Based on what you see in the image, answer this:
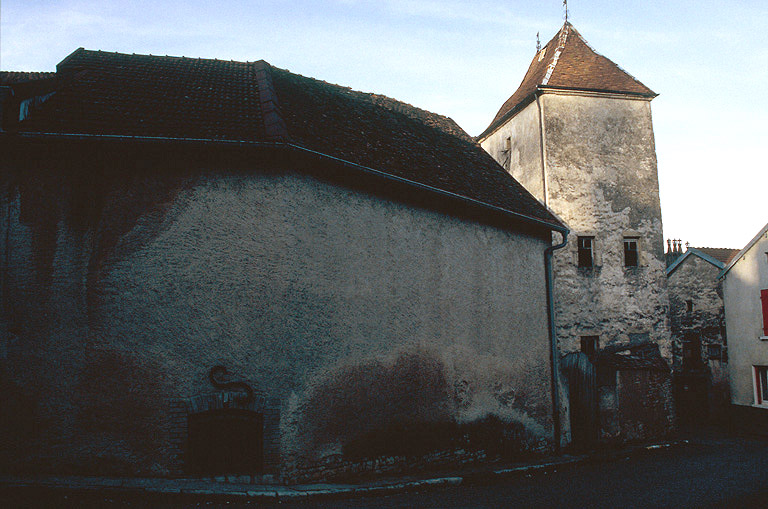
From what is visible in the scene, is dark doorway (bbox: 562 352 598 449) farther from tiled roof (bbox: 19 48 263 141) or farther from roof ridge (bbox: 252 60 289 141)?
tiled roof (bbox: 19 48 263 141)

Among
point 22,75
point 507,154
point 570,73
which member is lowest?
point 22,75

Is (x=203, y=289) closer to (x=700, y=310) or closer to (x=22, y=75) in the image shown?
(x=22, y=75)

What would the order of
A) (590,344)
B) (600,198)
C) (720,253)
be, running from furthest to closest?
(720,253) → (600,198) → (590,344)

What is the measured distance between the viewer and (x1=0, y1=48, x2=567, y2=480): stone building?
781cm

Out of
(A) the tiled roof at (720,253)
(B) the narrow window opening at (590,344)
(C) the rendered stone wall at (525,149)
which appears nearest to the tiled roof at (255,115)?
(C) the rendered stone wall at (525,149)

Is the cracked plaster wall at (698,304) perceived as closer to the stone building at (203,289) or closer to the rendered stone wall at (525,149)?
the rendered stone wall at (525,149)

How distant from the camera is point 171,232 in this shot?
324 inches

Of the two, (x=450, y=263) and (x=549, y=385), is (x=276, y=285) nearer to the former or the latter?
(x=450, y=263)

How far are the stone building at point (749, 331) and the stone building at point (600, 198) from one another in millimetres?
5417

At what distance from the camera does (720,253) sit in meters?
24.9

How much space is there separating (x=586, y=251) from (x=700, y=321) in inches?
376

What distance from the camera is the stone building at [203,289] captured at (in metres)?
7.81

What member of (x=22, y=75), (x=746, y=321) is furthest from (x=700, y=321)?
(x=22, y=75)

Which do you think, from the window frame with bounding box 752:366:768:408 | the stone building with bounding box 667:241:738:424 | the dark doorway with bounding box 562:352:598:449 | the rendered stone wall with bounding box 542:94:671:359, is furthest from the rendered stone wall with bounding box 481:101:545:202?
the window frame with bounding box 752:366:768:408
